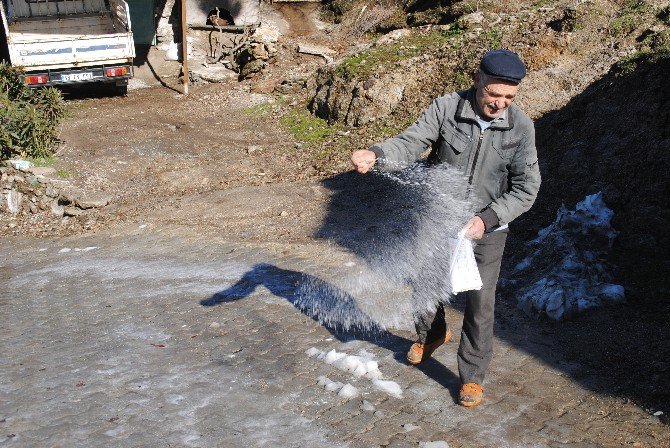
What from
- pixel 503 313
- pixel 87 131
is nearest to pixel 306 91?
pixel 87 131

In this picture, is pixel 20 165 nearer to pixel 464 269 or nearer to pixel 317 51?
pixel 464 269

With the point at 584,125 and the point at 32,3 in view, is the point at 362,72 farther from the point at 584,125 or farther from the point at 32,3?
the point at 32,3

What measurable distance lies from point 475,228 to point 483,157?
40cm

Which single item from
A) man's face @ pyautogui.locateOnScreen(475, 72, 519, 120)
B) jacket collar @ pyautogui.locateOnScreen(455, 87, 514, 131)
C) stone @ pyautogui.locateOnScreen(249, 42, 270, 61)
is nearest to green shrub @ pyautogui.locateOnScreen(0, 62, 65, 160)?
stone @ pyautogui.locateOnScreen(249, 42, 270, 61)

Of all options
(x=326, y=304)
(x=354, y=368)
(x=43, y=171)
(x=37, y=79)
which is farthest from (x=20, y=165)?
(x=354, y=368)

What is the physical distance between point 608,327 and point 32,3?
13126mm

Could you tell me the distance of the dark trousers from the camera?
3.64 m

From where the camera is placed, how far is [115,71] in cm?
1270

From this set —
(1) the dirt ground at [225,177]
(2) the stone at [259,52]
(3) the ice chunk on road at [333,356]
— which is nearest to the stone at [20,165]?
(1) the dirt ground at [225,177]

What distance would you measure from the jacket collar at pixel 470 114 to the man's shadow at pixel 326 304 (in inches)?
61.8

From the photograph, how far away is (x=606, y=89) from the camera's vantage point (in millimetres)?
7500

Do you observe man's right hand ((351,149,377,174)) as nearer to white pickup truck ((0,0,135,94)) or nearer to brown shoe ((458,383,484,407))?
brown shoe ((458,383,484,407))

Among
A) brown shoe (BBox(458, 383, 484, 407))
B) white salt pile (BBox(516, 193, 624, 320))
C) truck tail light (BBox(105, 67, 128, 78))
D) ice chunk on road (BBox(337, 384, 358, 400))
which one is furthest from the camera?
truck tail light (BBox(105, 67, 128, 78))

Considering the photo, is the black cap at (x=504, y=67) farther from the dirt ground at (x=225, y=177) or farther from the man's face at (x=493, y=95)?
the dirt ground at (x=225, y=177)
